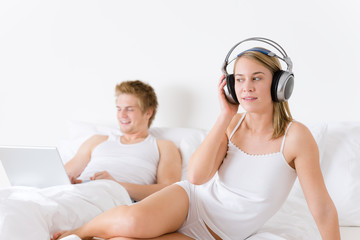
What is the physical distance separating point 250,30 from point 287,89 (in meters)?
1.09

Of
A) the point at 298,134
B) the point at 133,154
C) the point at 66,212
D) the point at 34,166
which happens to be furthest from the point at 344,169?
the point at 34,166

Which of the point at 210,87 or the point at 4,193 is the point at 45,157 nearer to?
the point at 4,193

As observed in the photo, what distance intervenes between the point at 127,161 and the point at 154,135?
0.97 feet

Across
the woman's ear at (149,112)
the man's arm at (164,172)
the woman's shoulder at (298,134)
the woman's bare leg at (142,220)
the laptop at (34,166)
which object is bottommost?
the man's arm at (164,172)

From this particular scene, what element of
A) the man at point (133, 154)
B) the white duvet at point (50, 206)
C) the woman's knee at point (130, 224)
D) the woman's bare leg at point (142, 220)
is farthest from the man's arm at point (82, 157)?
the woman's knee at point (130, 224)

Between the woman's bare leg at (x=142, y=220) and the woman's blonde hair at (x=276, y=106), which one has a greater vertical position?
the woman's blonde hair at (x=276, y=106)

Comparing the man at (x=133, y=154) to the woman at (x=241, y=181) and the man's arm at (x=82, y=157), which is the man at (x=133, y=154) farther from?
the woman at (x=241, y=181)

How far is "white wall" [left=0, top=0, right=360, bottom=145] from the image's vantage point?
86.4 inches

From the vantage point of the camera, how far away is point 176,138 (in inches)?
92.0

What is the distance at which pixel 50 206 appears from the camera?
140cm

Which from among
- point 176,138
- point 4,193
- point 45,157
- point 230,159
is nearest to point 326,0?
point 176,138

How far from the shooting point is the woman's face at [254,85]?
4.37 ft

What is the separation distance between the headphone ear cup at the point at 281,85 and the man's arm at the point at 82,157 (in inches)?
50.7

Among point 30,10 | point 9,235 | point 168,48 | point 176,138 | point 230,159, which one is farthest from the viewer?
point 30,10
